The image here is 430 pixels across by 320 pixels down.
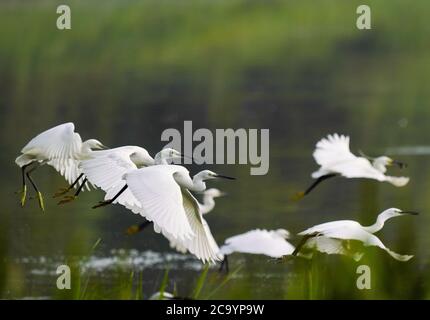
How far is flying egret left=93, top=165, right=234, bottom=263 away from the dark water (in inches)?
51.7

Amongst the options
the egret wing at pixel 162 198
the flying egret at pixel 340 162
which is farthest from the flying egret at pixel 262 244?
the egret wing at pixel 162 198

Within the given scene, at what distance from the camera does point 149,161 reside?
5148 millimetres

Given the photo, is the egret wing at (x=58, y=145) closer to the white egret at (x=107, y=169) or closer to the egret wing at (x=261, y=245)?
the white egret at (x=107, y=169)

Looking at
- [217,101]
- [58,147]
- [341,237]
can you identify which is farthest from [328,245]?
[217,101]

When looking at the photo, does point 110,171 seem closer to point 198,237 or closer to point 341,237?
point 198,237

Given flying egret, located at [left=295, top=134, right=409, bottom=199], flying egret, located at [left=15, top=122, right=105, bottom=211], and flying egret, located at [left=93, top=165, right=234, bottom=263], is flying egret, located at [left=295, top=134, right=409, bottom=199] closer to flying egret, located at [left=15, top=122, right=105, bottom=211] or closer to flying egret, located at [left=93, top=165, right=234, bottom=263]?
flying egret, located at [left=93, top=165, right=234, bottom=263]

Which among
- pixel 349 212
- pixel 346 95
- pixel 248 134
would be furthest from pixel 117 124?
pixel 349 212

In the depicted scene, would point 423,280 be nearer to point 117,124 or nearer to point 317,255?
point 317,255

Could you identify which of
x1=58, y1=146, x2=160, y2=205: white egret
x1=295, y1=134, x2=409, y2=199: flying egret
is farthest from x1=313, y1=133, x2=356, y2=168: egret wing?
x1=58, y1=146, x2=160, y2=205: white egret

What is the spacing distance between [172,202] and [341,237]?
918 millimetres

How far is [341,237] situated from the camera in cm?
499

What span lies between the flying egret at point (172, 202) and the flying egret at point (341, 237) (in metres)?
0.44

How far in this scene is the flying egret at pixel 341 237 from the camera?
4840mm

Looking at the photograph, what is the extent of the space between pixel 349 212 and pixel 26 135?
11.7ft
